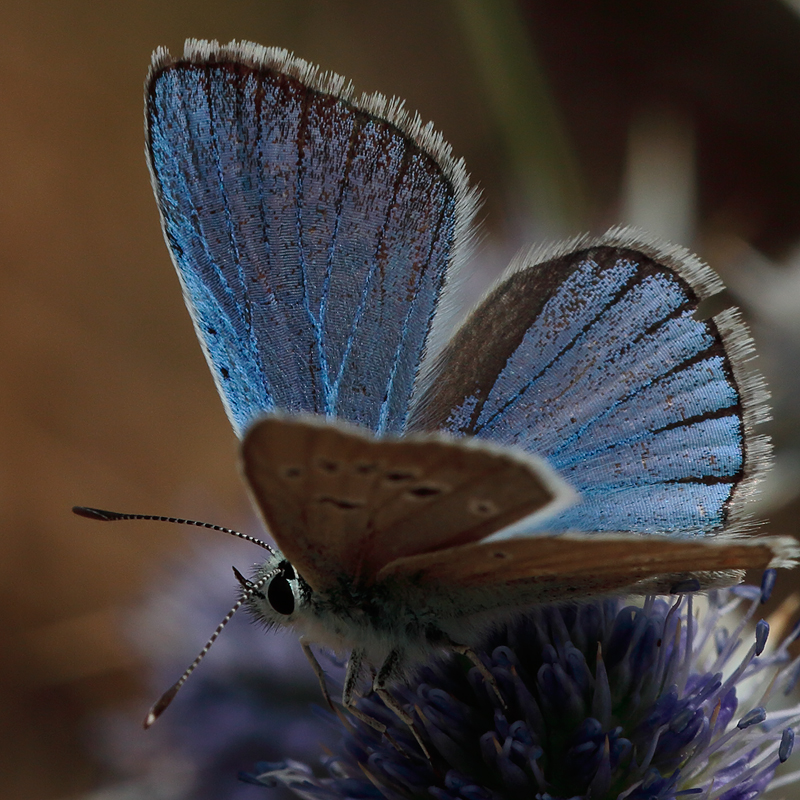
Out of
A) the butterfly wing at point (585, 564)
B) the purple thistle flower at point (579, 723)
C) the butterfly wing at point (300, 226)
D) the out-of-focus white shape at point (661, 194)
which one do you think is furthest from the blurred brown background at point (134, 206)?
the butterfly wing at point (585, 564)

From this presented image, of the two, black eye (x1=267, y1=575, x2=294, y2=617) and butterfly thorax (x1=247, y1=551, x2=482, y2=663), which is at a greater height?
black eye (x1=267, y1=575, x2=294, y2=617)

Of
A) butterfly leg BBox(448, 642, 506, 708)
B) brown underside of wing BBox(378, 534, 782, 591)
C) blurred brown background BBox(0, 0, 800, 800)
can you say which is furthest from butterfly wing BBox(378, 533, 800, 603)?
blurred brown background BBox(0, 0, 800, 800)

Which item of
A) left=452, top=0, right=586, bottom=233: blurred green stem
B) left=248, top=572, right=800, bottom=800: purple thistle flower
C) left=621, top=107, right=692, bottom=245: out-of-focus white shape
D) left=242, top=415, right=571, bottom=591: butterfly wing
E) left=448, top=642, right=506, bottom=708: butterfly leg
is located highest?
left=452, top=0, right=586, bottom=233: blurred green stem

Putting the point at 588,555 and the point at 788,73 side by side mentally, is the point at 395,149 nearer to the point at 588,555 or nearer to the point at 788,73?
the point at 588,555

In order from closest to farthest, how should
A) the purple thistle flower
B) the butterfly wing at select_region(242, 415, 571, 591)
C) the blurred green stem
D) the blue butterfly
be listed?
1. the butterfly wing at select_region(242, 415, 571, 591)
2. the blue butterfly
3. the purple thistle flower
4. the blurred green stem

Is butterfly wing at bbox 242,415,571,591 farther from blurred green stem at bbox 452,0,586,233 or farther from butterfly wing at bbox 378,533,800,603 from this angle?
blurred green stem at bbox 452,0,586,233

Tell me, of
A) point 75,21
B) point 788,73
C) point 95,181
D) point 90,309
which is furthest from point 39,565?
point 788,73

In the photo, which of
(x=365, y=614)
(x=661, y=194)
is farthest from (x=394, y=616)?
(x=661, y=194)
